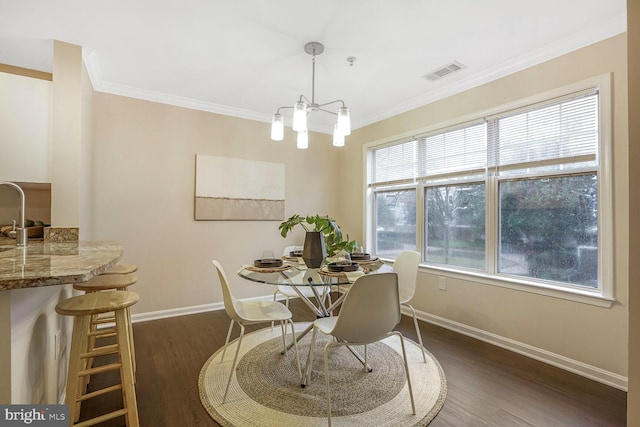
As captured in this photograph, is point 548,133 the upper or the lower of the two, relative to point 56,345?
upper

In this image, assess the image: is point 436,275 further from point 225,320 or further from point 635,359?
point 225,320

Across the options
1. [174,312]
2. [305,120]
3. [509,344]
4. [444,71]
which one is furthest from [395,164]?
[174,312]

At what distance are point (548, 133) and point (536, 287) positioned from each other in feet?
4.30

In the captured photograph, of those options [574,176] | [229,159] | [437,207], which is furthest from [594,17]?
[229,159]

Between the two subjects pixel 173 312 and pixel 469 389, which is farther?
pixel 173 312

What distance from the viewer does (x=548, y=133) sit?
100 inches

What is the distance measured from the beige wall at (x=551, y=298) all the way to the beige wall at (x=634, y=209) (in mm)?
1114

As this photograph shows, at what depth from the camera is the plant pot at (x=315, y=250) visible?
2.40 meters

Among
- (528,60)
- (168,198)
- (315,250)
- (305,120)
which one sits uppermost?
(528,60)

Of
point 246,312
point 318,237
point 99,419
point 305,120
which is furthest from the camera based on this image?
point 318,237

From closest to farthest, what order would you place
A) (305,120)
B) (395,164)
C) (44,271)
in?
1. (44,271)
2. (305,120)
3. (395,164)

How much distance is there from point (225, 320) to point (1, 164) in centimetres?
240

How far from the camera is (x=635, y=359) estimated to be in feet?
4.15

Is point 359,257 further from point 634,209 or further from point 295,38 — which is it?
point 295,38
